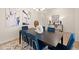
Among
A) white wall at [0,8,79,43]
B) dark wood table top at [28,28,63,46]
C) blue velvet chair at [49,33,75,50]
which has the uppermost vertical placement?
white wall at [0,8,79,43]

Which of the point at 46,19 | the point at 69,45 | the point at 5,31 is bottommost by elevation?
the point at 69,45

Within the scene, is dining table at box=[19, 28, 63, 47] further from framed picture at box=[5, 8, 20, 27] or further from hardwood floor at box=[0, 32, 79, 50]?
framed picture at box=[5, 8, 20, 27]

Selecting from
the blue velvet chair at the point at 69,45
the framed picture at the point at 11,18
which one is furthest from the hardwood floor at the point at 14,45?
the framed picture at the point at 11,18

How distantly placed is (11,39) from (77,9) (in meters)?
0.87

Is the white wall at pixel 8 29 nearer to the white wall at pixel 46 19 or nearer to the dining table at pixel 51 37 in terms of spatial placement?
the white wall at pixel 46 19

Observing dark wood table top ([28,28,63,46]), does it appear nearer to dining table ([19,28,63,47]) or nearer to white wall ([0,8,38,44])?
dining table ([19,28,63,47])

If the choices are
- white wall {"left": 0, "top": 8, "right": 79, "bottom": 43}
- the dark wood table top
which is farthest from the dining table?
white wall {"left": 0, "top": 8, "right": 79, "bottom": 43}

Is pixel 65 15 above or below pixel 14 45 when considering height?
above

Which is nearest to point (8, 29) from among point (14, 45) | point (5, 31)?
A: point (5, 31)

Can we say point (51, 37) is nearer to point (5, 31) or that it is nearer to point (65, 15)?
point (65, 15)

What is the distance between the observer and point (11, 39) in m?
1.79

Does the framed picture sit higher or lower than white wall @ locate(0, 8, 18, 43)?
higher
